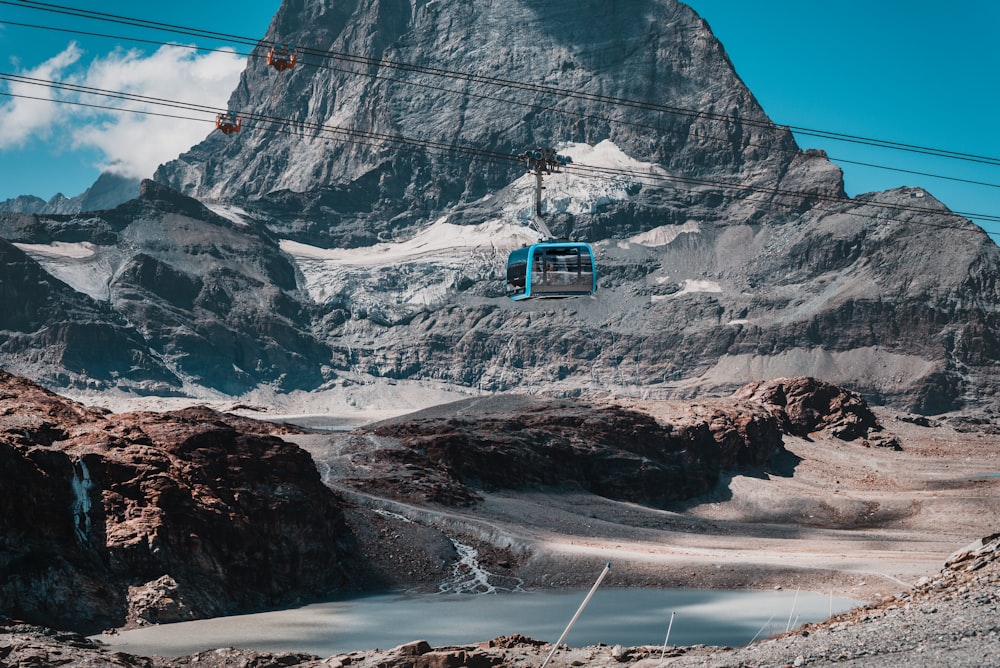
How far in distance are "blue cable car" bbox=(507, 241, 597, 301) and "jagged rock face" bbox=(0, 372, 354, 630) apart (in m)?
13.1

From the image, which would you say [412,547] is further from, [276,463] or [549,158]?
[549,158]

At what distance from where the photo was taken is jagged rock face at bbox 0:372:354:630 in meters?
39.4

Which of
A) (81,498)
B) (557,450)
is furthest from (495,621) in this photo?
(557,450)

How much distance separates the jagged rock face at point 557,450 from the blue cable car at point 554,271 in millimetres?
22523

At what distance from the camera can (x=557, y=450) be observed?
95.5 meters

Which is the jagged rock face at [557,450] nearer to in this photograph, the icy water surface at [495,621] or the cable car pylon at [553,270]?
the icy water surface at [495,621]

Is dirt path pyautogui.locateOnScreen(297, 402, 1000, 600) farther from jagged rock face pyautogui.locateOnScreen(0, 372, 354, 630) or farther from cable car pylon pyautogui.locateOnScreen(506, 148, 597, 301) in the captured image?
cable car pylon pyautogui.locateOnScreen(506, 148, 597, 301)

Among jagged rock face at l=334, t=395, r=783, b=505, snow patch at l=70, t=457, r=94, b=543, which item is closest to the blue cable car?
snow patch at l=70, t=457, r=94, b=543

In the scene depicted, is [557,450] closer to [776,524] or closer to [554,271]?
[776,524]

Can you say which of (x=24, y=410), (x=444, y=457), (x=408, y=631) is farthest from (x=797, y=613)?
(x=444, y=457)

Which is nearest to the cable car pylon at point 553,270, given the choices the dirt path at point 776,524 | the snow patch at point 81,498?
the dirt path at point 776,524

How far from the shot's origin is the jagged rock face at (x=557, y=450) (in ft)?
263

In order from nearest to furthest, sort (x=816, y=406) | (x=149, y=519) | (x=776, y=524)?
(x=149, y=519)
(x=776, y=524)
(x=816, y=406)

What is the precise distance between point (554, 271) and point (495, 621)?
52.1 feet
